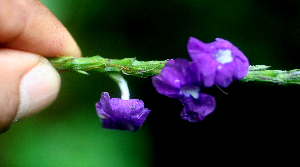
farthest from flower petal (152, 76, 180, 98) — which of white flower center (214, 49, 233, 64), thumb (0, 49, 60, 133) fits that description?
thumb (0, 49, 60, 133)

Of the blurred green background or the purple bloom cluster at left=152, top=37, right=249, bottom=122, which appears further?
the blurred green background

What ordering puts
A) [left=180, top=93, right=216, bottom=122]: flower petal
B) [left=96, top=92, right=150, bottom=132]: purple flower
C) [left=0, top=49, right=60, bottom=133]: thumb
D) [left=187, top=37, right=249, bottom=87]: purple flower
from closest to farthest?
[left=187, top=37, right=249, bottom=87]: purple flower, [left=180, top=93, right=216, bottom=122]: flower petal, [left=96, top=92, right=150, bottom=132]: purple flower, [left=0, top=49, right=60, bottom=133]: thumb

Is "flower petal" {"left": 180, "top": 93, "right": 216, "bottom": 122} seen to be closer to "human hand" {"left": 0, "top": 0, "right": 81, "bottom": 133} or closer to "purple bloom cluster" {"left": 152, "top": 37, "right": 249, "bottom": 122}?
"purple bloom cluster" {"left": 152, "top": 37, "right": 249, "bottom": 122}

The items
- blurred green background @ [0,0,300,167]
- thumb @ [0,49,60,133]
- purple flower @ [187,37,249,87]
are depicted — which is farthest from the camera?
blurred green background @ [0,0,300,167]

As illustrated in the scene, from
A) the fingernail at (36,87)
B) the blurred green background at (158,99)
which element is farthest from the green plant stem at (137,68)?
the blurred green background at (158,99)

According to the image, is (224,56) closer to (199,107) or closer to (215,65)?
(215,65)

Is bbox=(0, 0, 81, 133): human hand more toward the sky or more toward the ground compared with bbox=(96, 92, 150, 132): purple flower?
more toward the sky

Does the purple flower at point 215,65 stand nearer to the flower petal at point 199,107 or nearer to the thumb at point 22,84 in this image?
the flower petal at point 199,107
